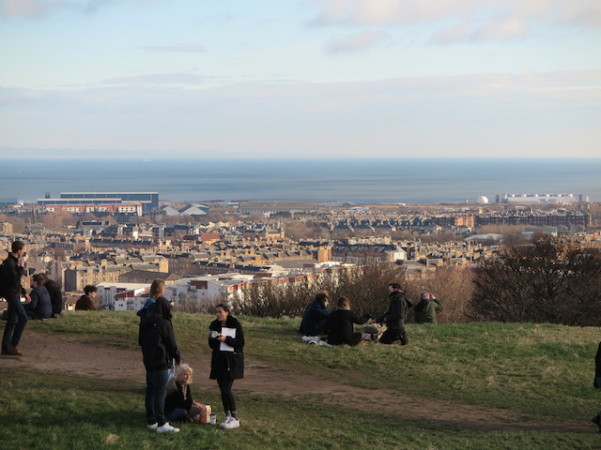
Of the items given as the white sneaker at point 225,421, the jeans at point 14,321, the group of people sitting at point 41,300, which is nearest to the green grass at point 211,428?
the white sneaker at point 225,421

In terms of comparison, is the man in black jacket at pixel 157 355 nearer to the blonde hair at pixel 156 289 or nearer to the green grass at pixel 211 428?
the blonde hair at pixel 156 289

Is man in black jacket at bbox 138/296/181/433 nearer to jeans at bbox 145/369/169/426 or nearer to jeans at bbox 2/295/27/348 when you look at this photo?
jeans at bbox 145/369/169/426

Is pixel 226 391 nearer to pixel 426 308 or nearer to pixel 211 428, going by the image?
pixel 211 428

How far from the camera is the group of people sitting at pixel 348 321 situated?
14617 mm

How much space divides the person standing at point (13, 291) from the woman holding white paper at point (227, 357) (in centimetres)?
324

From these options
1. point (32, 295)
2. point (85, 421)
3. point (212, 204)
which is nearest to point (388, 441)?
point (85, 421)

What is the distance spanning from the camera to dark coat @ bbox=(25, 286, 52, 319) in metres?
15.2

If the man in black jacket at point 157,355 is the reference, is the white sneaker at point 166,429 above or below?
below

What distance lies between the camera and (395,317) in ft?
48.7

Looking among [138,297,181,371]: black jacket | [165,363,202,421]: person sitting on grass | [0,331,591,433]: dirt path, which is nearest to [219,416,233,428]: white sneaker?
[165,363,202,421]: person sitting on grass

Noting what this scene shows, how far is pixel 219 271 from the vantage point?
73.5 metres

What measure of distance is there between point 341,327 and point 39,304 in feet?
15.4

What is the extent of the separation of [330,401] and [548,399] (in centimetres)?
293

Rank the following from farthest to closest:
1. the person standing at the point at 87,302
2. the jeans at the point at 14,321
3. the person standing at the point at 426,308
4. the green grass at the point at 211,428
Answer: the person standing at the point at 426,308, the person standing at the point at 87,302, the jeans at the point at 14,321, the green grass at the point at 211,428
